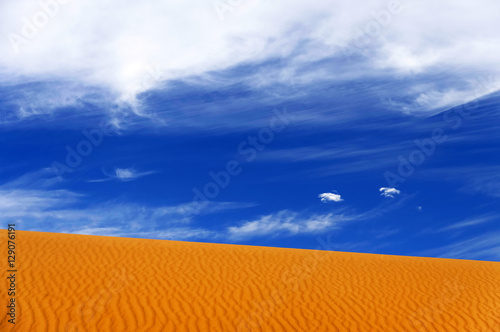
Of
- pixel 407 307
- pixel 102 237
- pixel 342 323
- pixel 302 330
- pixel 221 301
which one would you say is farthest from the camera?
pixel 102 237

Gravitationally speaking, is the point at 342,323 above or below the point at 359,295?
below

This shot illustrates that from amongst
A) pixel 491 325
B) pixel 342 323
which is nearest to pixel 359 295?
pixel 342 323

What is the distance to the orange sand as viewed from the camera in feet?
33.6

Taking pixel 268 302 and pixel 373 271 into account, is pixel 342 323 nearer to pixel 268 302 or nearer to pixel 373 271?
pixel 268 302

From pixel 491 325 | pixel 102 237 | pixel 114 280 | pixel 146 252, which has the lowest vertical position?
pixel 491 325

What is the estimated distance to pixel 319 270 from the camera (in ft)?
53.7

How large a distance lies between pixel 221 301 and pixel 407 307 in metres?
5.60

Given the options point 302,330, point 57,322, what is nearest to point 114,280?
point 57,322

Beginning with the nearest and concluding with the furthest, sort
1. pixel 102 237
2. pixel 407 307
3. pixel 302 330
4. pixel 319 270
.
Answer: pixel 302 330
pixel 407 307
pixel 319 270
pixel 102 237

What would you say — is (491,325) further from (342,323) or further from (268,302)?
(268,302)

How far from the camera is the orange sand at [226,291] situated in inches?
404

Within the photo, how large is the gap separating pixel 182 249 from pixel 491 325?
1160 centimetres

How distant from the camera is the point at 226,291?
12.6m

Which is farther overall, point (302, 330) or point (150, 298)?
point (150, 298)
